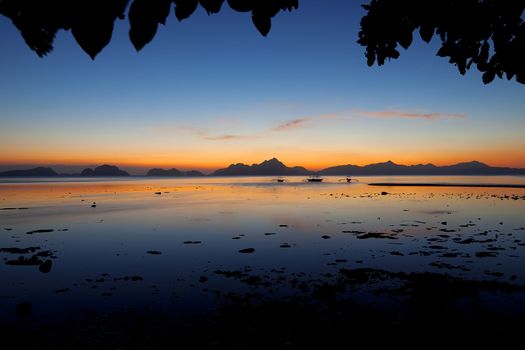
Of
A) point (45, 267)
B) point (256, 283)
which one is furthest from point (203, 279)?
point (45, 267)

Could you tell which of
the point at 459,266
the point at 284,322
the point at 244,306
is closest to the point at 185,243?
the point at 244,306

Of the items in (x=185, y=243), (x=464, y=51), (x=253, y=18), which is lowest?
(x=185, y=243)

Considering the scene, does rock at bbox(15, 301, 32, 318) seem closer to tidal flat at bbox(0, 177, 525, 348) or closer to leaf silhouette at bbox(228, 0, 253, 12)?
tidal flat at bbox(0, 177, 525, 348)

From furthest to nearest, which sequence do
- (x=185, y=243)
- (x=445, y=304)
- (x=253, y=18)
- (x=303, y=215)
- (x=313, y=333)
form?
(x=303, y=215), (x=185, y=243), (x=445, y=304), (x=313, y=333), (x=253, y=18)

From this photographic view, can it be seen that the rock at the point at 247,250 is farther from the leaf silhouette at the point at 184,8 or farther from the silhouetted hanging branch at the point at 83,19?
the silhouetted hanging branch at the point at 83,19

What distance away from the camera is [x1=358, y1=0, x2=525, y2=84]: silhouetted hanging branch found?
12.3 feet

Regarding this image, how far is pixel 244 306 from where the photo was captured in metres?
11.7

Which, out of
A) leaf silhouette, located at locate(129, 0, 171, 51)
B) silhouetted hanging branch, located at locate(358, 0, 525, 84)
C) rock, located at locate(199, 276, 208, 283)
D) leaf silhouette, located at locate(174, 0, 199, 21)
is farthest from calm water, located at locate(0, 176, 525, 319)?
leaf silhouette, located at locate(129, 0, 171, 51)

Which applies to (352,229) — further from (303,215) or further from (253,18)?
(253,18)

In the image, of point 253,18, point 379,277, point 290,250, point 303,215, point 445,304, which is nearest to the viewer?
point 253,18

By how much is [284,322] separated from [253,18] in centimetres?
966

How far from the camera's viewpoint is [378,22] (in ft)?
14.4

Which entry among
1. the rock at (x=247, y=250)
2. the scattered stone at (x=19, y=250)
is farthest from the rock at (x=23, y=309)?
the rock at (x=247, y=250)

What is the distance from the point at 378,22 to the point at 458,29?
0.90m
